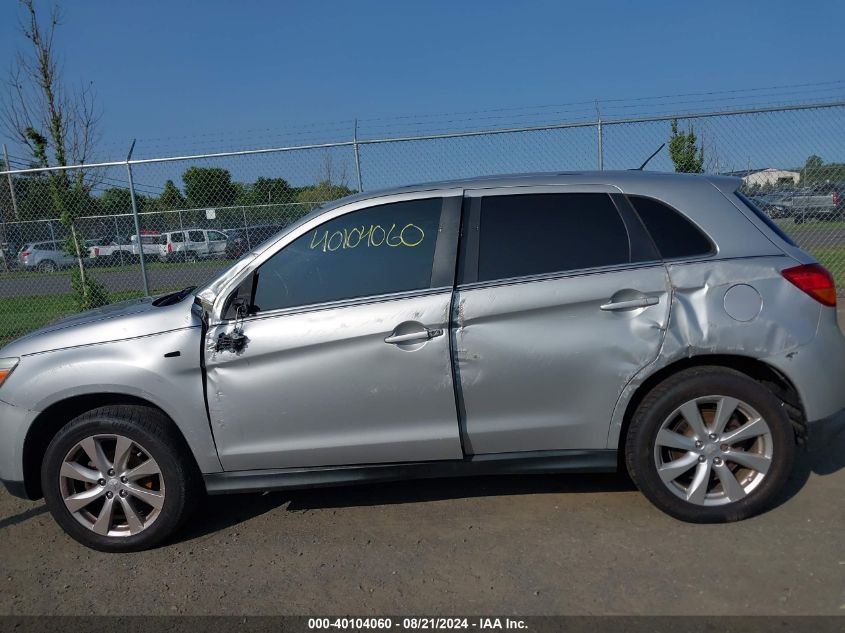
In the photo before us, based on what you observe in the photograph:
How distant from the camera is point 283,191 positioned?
8.76m

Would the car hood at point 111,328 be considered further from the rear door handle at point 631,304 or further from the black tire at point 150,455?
the rear door handle at point 631,304

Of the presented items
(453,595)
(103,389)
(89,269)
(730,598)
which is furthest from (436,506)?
(89,269)

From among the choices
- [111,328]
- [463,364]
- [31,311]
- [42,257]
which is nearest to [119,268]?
[42,257]

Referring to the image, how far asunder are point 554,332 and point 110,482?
7.90 ft

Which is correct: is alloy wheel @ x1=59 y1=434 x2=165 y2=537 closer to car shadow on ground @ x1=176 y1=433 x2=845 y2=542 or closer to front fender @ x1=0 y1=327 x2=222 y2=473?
front fender @ x1=0 y1=327 x2=222 y2=473

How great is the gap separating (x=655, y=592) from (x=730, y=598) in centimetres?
30

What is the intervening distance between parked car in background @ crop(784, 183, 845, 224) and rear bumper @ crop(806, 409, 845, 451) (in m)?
6.25

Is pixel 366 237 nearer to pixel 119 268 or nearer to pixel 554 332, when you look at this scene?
pixel 554 332

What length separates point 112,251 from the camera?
10.4 metres

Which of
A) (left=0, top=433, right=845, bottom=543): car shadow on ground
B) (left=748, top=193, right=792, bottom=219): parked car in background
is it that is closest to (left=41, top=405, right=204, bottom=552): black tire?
(left=0, top=433, right=845, bottom=543): car shadow on ground

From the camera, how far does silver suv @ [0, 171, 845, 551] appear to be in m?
3.44

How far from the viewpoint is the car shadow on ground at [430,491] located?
4.05 meters

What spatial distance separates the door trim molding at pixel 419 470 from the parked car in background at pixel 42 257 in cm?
829

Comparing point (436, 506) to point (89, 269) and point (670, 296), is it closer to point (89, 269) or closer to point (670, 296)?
point (670, 296)
